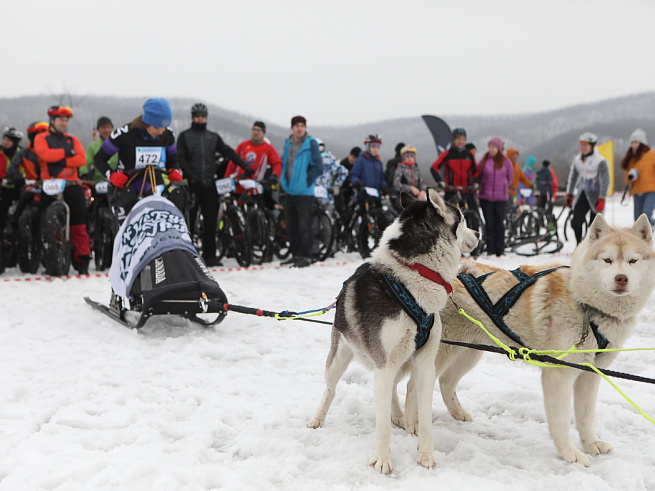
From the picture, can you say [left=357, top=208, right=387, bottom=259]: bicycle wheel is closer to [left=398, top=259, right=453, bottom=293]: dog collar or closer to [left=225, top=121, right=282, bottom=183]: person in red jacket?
[left=225, top=121, right=282, bottom=183]: person in red jacket

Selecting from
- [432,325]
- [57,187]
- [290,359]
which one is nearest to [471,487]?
[432,325]

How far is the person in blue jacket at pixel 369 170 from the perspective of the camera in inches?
393

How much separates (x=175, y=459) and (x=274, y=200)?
26.3 ft

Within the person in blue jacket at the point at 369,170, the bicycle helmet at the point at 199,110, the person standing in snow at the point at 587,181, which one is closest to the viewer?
the bicycle helmet at the point at 199,110

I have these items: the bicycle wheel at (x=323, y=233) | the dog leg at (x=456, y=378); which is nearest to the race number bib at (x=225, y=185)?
the bicycle wheel at (x=323, y=233)

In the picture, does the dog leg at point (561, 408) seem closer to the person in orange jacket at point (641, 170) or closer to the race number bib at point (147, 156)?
the race number bib at point (147, 156)

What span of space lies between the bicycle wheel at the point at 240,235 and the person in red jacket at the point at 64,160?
2160 millimetres

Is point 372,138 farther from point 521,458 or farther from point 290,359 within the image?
point 521,458

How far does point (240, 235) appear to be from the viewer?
29.1 feet

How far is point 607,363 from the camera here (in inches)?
108

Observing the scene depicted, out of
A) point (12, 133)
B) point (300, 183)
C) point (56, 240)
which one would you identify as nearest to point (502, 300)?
point (300, 183)

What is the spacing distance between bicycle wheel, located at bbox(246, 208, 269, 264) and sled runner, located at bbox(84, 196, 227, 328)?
12.1 ft

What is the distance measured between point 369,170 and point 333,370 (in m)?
7.35

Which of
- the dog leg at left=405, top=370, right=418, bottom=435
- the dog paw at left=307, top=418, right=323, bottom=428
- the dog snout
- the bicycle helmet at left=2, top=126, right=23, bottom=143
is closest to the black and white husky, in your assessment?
the dog leg at left=405, top=370, right=418, bottom=435
